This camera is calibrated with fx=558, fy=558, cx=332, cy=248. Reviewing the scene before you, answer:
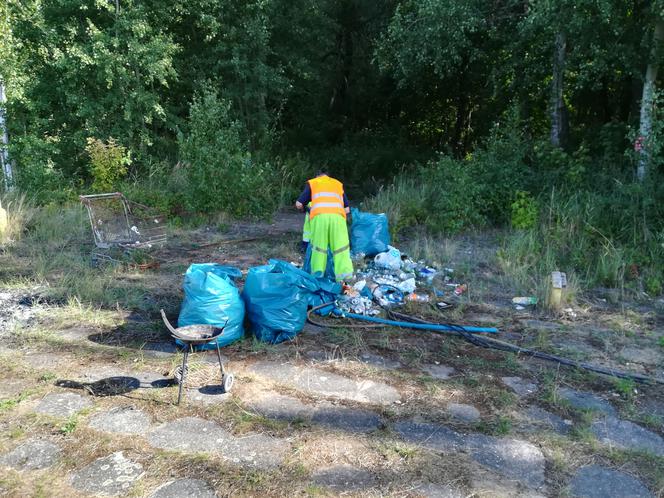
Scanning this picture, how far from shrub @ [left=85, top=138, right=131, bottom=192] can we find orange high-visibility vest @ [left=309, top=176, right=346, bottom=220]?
220 inches

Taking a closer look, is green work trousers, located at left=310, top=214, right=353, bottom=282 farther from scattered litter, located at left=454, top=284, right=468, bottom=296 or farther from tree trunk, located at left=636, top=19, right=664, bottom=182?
tree trunk, located at left=636, top=19, right=664, bottom=182

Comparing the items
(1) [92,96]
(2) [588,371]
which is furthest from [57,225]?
(2) [588,371]

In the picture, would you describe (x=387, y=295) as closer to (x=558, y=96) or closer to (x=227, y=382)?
(x=227, y=382)

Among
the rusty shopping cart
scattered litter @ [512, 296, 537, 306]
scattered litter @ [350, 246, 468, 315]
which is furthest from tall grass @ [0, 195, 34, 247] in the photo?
scattered litter @ [512, 296, 537, 306]

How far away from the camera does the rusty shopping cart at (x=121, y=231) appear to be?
7.15 meters

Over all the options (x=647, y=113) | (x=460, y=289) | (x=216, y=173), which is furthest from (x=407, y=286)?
(x=216, y=173)

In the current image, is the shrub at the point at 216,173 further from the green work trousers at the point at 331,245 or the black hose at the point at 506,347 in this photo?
the black hose at the point at 506,347

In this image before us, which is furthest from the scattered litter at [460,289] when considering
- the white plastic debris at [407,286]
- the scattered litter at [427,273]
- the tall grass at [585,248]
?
the tall grass at [585,248]

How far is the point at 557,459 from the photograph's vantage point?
130 inches

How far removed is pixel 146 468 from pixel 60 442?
659 millimetres

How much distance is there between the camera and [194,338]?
3.88m

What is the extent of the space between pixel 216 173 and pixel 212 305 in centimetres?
577

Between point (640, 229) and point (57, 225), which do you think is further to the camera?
point (57, 225)

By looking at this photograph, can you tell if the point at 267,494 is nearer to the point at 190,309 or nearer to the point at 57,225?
the point at 190,309
